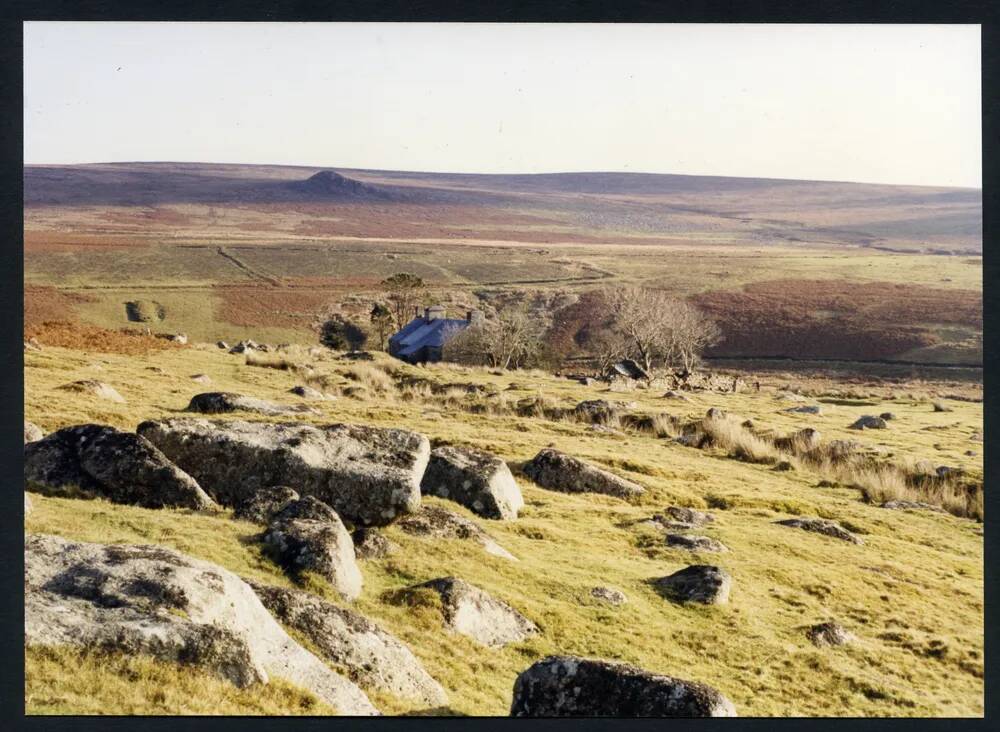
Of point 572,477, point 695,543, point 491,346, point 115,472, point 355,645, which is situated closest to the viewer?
point 355,645

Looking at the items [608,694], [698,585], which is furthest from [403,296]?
[608,694]

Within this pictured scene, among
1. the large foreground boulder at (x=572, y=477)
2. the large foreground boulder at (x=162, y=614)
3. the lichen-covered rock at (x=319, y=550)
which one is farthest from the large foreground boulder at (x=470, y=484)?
the large foreground boulder at (x=162, y=614)

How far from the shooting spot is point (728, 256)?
629 feet

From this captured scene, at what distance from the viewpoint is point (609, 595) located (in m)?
17.9

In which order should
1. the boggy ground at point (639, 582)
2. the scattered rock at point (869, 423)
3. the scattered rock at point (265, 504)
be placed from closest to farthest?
1. the boggy ground at point (639, 582)
2. the scattered rock at point (265, 504)
3. the scattered rock at point (869, 423)

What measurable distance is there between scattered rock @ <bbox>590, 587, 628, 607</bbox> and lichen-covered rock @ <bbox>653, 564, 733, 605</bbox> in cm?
113

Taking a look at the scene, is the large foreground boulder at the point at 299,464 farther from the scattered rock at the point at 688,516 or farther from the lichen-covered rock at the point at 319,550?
the scattered rock at the point at 688,516

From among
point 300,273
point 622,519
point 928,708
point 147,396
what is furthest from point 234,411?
point 300,273

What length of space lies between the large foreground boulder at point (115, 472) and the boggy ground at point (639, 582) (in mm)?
424

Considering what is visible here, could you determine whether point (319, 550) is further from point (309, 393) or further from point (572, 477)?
point (309, 393)

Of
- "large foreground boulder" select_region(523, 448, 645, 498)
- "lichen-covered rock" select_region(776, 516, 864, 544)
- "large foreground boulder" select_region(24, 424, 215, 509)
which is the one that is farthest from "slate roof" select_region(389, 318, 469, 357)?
"large foreground boulder" select_region(24, 424, 215, 509)

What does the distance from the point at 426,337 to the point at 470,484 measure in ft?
216

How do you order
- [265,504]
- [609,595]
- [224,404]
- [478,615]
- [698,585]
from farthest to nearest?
[224,404], [698,585], [609,595], [265,504], [478,615]

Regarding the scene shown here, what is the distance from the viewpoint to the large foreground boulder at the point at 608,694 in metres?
11.8
